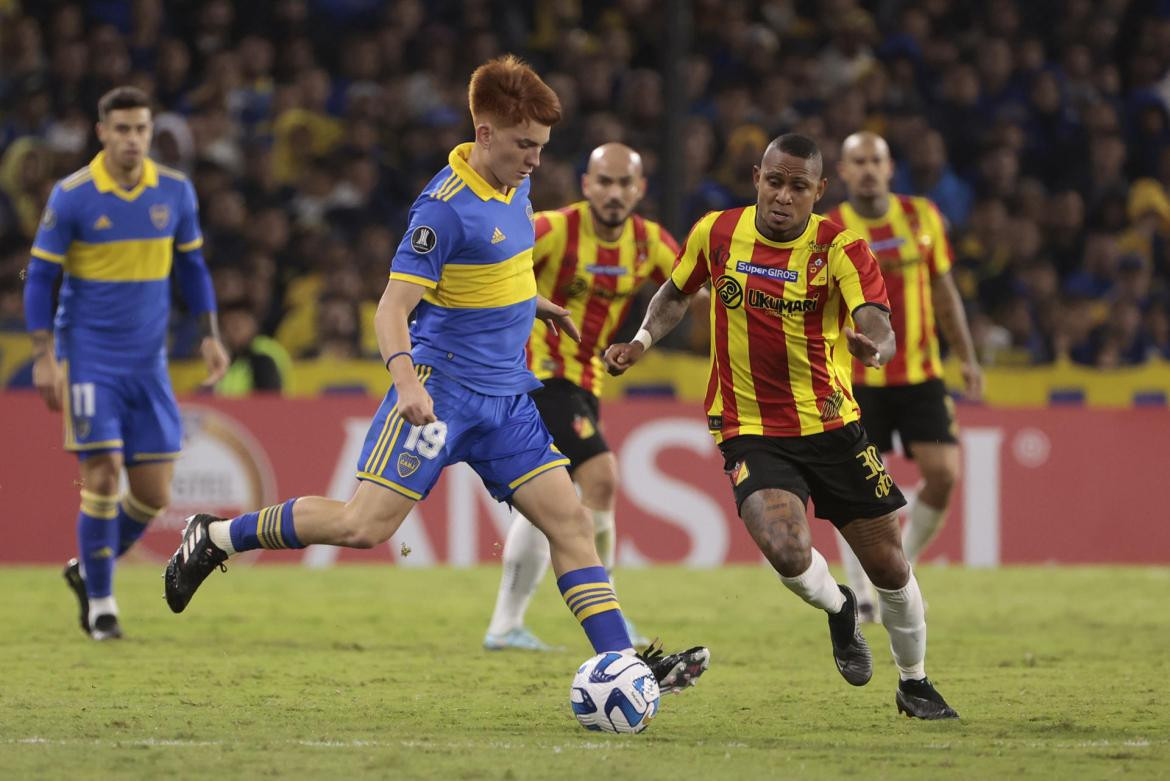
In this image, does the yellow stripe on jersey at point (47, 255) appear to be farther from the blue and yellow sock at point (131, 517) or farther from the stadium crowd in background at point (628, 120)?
the stadium crowd in background at point (628, 120)

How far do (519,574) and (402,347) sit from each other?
3003 mm

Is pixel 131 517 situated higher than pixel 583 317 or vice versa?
pixel 583 317

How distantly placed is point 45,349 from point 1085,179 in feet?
35.7

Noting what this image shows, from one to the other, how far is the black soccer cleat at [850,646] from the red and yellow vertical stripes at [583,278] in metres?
2.54

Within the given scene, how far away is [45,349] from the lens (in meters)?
8.76

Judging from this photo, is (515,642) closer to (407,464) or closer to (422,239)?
(407,464)

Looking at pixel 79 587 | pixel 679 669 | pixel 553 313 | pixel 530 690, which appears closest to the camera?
pixel 679 669

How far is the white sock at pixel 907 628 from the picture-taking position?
654 centimetres

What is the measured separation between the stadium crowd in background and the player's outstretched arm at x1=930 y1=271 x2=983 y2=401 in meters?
4.49

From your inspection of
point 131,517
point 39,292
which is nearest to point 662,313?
point 39,292

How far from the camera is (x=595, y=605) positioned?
6.29 metres

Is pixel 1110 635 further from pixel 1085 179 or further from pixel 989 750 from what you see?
pixel 1085 179

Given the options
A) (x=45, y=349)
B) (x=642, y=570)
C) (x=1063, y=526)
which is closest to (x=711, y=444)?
(x=642, y=570)

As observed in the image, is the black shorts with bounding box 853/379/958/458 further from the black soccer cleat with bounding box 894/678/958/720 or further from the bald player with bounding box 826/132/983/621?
the black soccer cleat with bounding box 894/678/958/720
